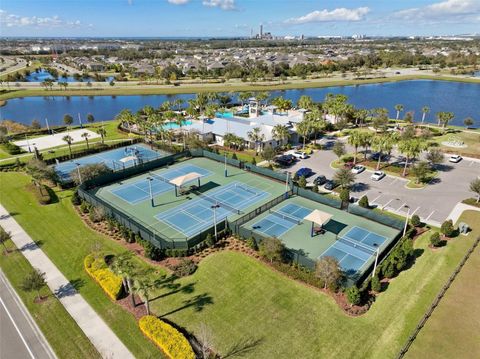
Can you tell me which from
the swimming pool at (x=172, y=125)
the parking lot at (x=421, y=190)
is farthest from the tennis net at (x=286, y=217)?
the swimming pool at (x=172, y=125)

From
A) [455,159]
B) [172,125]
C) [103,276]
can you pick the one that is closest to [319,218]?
[103,276]

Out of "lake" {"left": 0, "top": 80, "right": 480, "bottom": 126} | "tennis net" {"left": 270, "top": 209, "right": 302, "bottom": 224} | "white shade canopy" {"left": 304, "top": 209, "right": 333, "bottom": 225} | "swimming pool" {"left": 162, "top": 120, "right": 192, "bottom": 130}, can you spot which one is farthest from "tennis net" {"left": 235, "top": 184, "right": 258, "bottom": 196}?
"lake" {"left": 0, "top": 80, "right": 480, "bottom": 126}

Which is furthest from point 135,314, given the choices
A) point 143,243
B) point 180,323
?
point 143,243

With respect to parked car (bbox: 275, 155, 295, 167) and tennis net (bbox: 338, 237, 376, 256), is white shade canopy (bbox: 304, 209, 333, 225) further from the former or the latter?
parked car (bbox: 275, 155, 295, 167)

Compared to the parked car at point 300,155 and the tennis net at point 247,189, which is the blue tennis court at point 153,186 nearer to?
the tennis net at point 247,189

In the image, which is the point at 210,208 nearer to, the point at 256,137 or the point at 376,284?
the point at 376,284

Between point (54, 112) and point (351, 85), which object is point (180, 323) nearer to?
point (54, 112)
